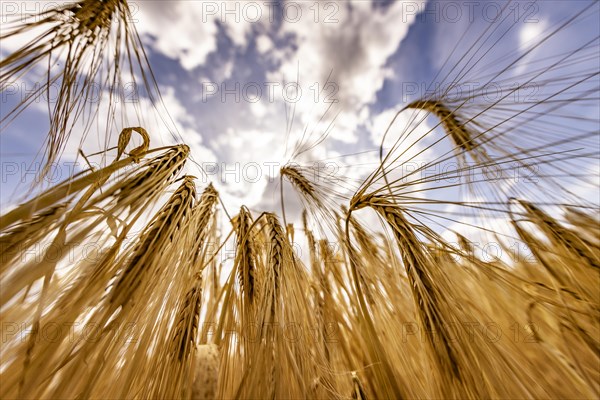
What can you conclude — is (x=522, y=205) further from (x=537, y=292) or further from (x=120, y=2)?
(x=120, y=2)

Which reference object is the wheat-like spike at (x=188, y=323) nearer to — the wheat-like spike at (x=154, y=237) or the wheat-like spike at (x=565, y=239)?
the wheat-like spike at (x=154, y=237)

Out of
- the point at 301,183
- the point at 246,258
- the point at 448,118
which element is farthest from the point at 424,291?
the point at 448,118

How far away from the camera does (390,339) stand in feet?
2.90

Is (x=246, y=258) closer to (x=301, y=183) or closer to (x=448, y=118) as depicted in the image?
(x=301, y=183)

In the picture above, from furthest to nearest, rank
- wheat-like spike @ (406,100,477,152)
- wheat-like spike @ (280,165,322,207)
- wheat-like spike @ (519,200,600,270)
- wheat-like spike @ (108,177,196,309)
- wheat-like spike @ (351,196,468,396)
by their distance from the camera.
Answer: wheat-like spike @ (406,100,477,152)
wheat-like spike @ (280,165,322,207)
wheat-like spike @ (519,200,600,270)
wheat-like spike @ (351,196,468,396)
wheat-like spike @ (108,177,196,309)

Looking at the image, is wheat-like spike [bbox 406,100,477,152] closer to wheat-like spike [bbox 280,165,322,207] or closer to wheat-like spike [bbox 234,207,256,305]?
wheat-like spike [bbox 280,165,322,207]

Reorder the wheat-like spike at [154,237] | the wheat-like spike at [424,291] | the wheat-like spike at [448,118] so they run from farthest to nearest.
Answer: the wheat-like spike at [448,118], the wheat-like spike at [424,291], the wheat-like spike at [154,237]

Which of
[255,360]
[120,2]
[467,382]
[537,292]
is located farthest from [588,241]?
[120,2]

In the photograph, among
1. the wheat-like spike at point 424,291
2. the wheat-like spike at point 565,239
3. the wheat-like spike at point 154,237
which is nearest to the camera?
the wheat-like spike at point 154,237

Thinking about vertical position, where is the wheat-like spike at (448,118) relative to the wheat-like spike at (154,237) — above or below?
above

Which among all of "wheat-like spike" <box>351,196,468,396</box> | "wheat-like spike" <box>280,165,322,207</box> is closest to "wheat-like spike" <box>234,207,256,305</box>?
"wheat-like spike" <box>280,165,322,207</box>

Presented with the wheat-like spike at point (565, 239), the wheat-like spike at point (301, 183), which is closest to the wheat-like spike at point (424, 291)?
the wheat-like spike at point (301, 183)

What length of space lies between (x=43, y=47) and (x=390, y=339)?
1373 millimetres

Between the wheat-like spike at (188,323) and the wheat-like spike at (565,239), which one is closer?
the wheat-like spike at (188,323)
